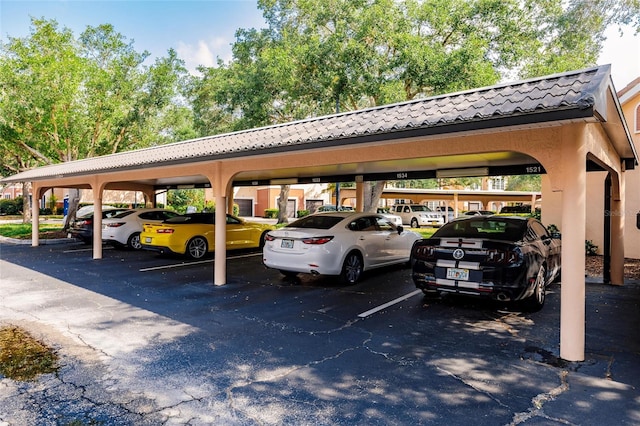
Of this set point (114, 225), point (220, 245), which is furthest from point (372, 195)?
point (220, 245)

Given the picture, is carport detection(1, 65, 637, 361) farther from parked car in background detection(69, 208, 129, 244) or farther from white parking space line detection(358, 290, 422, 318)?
parked car in background detection(69, 208, 129, 244)

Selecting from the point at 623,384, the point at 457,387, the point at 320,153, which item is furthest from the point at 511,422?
the point at 320,153

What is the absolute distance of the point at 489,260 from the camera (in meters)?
5.75

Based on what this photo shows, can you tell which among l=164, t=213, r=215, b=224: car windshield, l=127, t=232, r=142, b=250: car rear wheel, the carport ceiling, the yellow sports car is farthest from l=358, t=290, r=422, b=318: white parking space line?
l=127, t=232, r=142, b=250: car rear wheel

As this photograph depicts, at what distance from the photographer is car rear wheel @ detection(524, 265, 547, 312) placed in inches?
245

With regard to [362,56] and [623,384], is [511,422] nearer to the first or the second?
[623,384]

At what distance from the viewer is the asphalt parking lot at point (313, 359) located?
10.8 ft

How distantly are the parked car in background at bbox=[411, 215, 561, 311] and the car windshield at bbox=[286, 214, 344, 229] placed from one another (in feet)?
7.20

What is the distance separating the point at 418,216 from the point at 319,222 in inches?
990

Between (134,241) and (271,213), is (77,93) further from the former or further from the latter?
(271,213)

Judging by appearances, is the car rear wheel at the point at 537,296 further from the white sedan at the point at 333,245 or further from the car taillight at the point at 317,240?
the car taillight at the point at 317,240

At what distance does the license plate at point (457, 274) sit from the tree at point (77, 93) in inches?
664

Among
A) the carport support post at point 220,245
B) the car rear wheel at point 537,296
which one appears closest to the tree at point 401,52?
the carport support post at point 220,245

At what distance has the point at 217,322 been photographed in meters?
5.79
